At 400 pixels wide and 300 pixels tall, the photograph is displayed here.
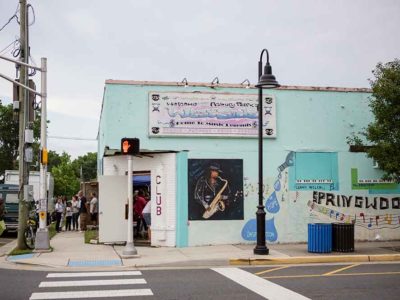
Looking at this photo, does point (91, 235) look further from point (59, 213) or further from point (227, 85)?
point (227, 85)

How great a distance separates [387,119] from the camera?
52.1ft

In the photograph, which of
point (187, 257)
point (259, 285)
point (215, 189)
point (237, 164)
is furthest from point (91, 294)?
point (237, 164)

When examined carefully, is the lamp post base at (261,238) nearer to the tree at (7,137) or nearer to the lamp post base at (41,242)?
the lamp post base at (41,242)

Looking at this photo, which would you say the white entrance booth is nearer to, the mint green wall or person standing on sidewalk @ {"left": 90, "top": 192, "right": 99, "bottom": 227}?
the mint green wall

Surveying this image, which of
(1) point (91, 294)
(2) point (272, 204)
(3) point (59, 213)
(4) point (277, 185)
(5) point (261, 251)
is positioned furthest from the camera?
(3) point (59, 213)

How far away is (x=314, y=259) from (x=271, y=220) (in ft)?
12.9

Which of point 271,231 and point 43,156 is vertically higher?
point 43,156

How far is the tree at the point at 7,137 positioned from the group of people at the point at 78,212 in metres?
30.5

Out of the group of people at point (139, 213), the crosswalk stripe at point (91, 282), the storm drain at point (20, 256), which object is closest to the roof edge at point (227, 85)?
the group of people at point (139, 213)

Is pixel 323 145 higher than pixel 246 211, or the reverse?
pixel 323 145

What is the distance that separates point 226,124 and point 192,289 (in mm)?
8771

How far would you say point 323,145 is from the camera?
60.8 ft

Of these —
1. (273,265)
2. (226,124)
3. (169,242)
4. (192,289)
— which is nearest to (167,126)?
(226,124)

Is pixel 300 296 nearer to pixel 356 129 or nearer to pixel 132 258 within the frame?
pixel 132 258
